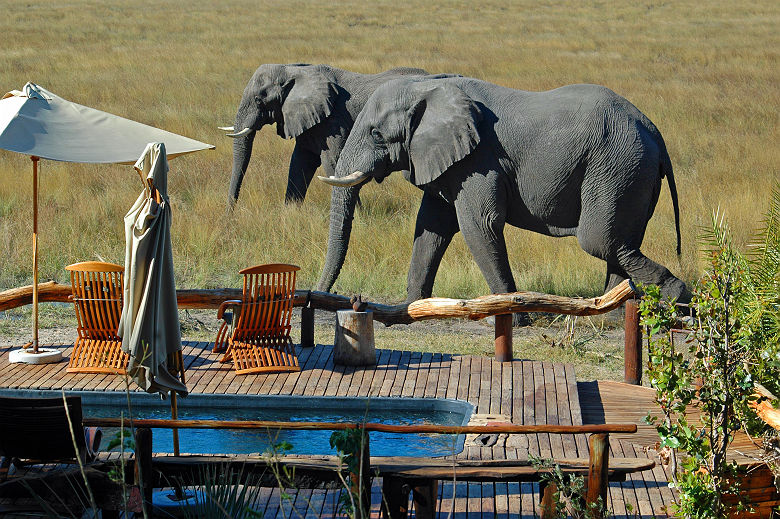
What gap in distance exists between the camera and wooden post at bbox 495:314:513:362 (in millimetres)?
8594

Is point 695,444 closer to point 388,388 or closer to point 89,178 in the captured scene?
point 388,388

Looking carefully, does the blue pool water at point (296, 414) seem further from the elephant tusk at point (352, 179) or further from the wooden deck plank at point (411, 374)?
the elephant tusk at point (352, 179)

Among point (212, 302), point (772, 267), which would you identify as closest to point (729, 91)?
point (212, 302)

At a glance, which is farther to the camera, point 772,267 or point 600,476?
point 772,267

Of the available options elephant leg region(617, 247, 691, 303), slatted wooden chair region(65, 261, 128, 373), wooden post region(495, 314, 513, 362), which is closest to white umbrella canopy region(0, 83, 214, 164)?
slatted wooden chair region(65, 261, 128, 373)

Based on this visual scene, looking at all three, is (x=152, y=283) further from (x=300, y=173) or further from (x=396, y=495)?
(x=300, y=173)

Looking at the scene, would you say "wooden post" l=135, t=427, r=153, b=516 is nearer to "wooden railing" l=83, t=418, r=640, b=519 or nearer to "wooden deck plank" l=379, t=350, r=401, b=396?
"wooden railing" l=83, t=418, r=640, b=519

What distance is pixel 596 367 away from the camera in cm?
941

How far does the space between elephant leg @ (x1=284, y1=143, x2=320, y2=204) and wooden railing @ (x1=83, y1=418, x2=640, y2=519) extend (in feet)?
31.1

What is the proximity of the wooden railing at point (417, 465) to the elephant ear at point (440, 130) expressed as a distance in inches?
193

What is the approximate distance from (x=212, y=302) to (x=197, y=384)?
0.94 m

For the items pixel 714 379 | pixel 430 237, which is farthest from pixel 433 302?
pixel 714 379

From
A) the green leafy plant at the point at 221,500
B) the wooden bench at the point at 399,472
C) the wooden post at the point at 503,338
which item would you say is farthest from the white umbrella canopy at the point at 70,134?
the green leafy plant at the point at 221,500

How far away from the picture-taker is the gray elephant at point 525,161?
9906 millimetres
